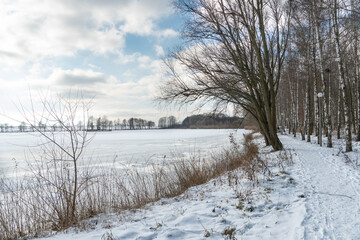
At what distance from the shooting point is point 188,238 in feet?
10.9

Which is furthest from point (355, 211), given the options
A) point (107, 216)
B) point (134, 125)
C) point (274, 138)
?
point (134, 125)

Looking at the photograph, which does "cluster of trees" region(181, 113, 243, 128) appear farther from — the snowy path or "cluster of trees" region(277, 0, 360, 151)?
the snowy path

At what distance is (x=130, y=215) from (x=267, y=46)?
37.4 feet

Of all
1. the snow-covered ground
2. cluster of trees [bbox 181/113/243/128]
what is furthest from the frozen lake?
the snow-covered ground

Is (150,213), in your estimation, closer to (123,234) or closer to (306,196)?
(123,234)

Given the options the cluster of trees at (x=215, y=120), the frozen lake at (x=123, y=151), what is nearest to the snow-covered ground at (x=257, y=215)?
the frozen lake at (x=123, y=151)

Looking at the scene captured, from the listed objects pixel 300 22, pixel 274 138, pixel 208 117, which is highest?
pixel 300 22

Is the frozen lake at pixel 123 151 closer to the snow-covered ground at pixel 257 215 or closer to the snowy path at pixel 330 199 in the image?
the snow-covered ground at pixel 257 215

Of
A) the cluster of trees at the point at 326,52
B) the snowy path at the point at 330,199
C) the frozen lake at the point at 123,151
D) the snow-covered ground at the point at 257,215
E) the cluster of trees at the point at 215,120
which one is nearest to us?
the snowy path at the point at 330,199

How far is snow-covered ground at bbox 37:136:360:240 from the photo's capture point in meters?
3.26

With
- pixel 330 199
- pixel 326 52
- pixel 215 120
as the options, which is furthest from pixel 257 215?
pixel 326 52

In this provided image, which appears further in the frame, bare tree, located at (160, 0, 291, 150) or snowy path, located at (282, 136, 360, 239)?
bare tree, located at (160, 0, 291, 150)

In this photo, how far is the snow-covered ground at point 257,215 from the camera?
3.26m

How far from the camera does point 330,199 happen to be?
14.2 feet
